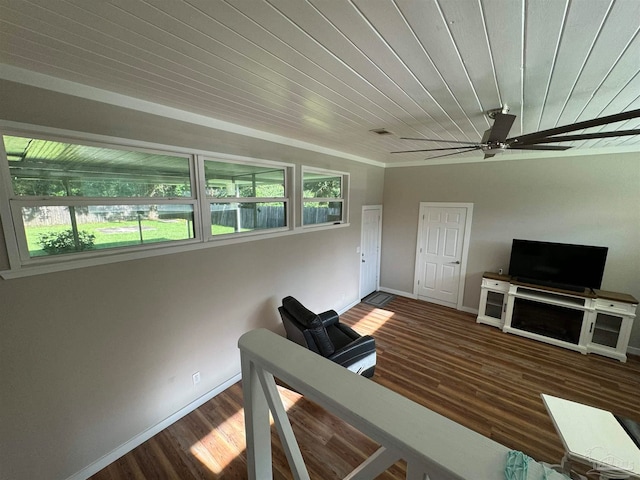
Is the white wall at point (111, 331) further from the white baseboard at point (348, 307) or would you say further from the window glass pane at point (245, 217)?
the white baseboard at point (348, 307)

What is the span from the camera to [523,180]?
4066 millimetres

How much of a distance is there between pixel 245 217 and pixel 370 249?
10.3 ft

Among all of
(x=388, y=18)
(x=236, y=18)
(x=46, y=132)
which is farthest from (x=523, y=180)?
(x=46, y=132)

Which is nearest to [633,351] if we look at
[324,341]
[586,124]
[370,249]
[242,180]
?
[370,249]

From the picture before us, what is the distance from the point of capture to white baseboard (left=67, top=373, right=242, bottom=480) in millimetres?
1910

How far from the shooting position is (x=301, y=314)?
8.68 ft

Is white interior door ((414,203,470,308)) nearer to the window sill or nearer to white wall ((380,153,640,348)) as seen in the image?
white wall ((380,153,640,348))

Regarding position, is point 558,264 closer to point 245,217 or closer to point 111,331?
point 245,217

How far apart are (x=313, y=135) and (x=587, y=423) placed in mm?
3552

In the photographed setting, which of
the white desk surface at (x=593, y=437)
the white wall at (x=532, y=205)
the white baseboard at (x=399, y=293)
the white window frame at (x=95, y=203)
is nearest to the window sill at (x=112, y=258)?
the white window frame at (x=95, y=203)

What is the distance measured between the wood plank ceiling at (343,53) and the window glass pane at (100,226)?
854 mm

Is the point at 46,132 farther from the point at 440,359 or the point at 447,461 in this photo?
the point at 440,359

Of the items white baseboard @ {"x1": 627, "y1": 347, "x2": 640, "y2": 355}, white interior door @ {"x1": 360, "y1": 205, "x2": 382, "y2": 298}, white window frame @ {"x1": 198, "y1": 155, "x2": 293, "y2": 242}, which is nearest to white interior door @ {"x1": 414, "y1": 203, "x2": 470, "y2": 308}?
white interior door @ {"x1": 360, "y1": 205, "x2": 382, "y2": 298}

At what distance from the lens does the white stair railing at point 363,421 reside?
438 millimetres
